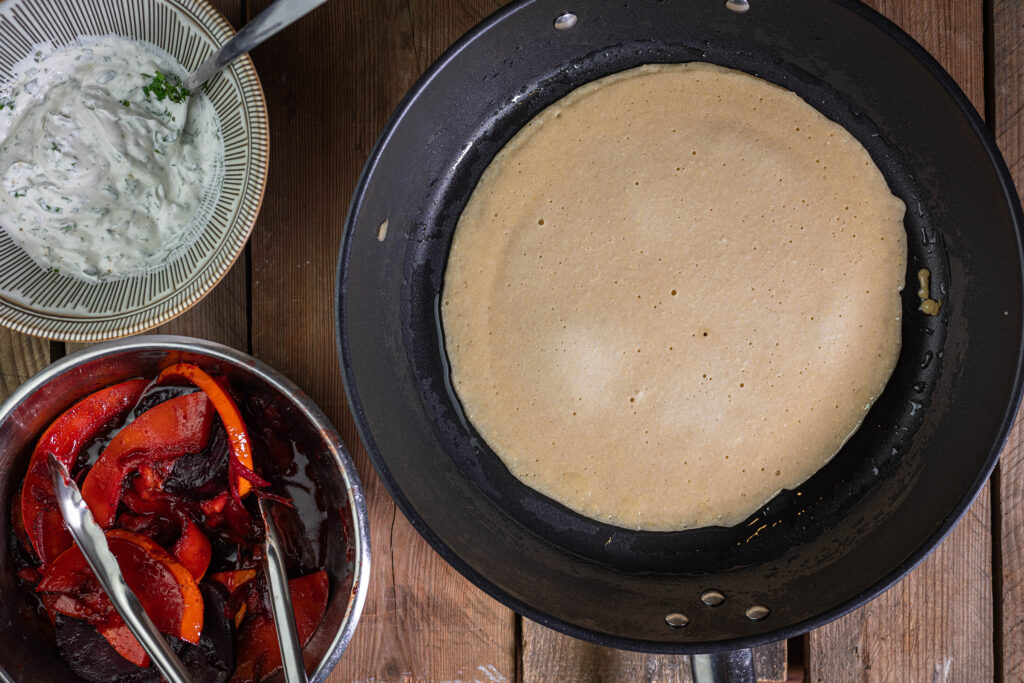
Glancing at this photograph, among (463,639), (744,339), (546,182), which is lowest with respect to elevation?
(463,639)

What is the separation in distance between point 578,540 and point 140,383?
594 mm

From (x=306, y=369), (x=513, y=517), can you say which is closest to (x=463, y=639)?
(x=513, y=517)

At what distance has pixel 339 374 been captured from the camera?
1.00 meters

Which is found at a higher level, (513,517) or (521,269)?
(521,269)

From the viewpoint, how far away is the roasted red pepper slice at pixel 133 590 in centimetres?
87

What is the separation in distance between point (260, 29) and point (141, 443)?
494 mm

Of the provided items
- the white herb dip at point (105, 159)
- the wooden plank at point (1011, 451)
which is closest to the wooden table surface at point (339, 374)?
the wooden plank at point (1011, 451)

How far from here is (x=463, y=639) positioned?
1022 mm

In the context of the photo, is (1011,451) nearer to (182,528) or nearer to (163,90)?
(182,528)

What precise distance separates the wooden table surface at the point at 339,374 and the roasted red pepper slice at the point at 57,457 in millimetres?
154

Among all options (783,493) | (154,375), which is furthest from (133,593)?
(783,493)

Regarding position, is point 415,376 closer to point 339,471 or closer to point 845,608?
point 339,471

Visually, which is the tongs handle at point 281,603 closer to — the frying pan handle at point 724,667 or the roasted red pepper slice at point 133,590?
the roasted red pepper slice at point 133,590

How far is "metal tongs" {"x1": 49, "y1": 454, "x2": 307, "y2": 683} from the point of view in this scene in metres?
0.81
